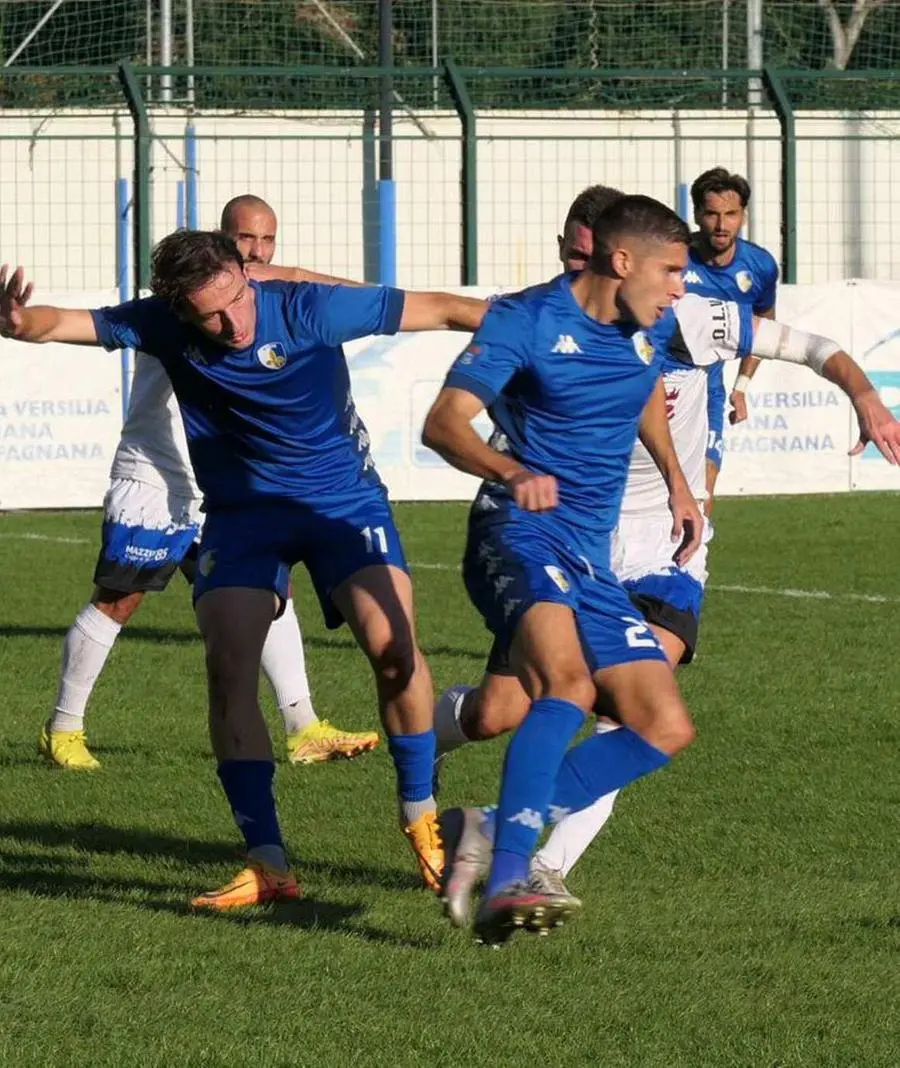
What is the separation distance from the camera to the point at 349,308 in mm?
6047

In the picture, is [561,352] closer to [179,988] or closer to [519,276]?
[179,988]

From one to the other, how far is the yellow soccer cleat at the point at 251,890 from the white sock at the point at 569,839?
2.29ft

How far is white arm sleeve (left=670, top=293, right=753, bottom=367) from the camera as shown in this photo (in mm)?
6555

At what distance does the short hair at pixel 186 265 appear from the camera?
5.75 meters

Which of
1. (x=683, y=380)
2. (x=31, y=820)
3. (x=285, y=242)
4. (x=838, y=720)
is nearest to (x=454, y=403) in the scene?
(x=683, y=380)

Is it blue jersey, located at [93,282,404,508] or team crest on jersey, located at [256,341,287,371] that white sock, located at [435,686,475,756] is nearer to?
blue jersey, located at [93,282,404,508]

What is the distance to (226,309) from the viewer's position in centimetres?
584

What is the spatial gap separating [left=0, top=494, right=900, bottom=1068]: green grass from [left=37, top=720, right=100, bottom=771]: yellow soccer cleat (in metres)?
0.11

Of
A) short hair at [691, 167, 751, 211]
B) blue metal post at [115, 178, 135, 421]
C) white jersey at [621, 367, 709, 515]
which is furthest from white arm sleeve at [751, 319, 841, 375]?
blue metal post at [115, 178, 135, 421]

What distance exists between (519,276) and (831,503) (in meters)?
6.84

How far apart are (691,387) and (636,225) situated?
6.16 ft

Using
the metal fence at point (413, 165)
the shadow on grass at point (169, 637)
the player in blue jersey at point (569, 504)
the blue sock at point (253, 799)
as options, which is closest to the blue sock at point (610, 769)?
the player in blue jersey at point (569, 504)

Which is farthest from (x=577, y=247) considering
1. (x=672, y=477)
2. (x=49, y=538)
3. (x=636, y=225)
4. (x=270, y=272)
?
(x=49, y=538)

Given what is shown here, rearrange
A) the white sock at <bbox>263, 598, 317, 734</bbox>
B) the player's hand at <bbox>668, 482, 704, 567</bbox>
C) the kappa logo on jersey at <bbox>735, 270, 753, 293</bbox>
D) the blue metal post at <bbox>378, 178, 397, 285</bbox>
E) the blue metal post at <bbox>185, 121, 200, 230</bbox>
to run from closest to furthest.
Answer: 1. the player's hand at <bbox>668, 482, 704, 567</bbox>
2. the white sock at <bbox>263, 598, 317, 734</bbox>
3. the kappa logo on jersey at <bbox>735, 270, 753, 293</bbox>
4. the blue metal post at <bbox>378, 178, 397, 285</bbox>
5. the blue metal post at <bbox>185, 121, 200, 230</bbox>
